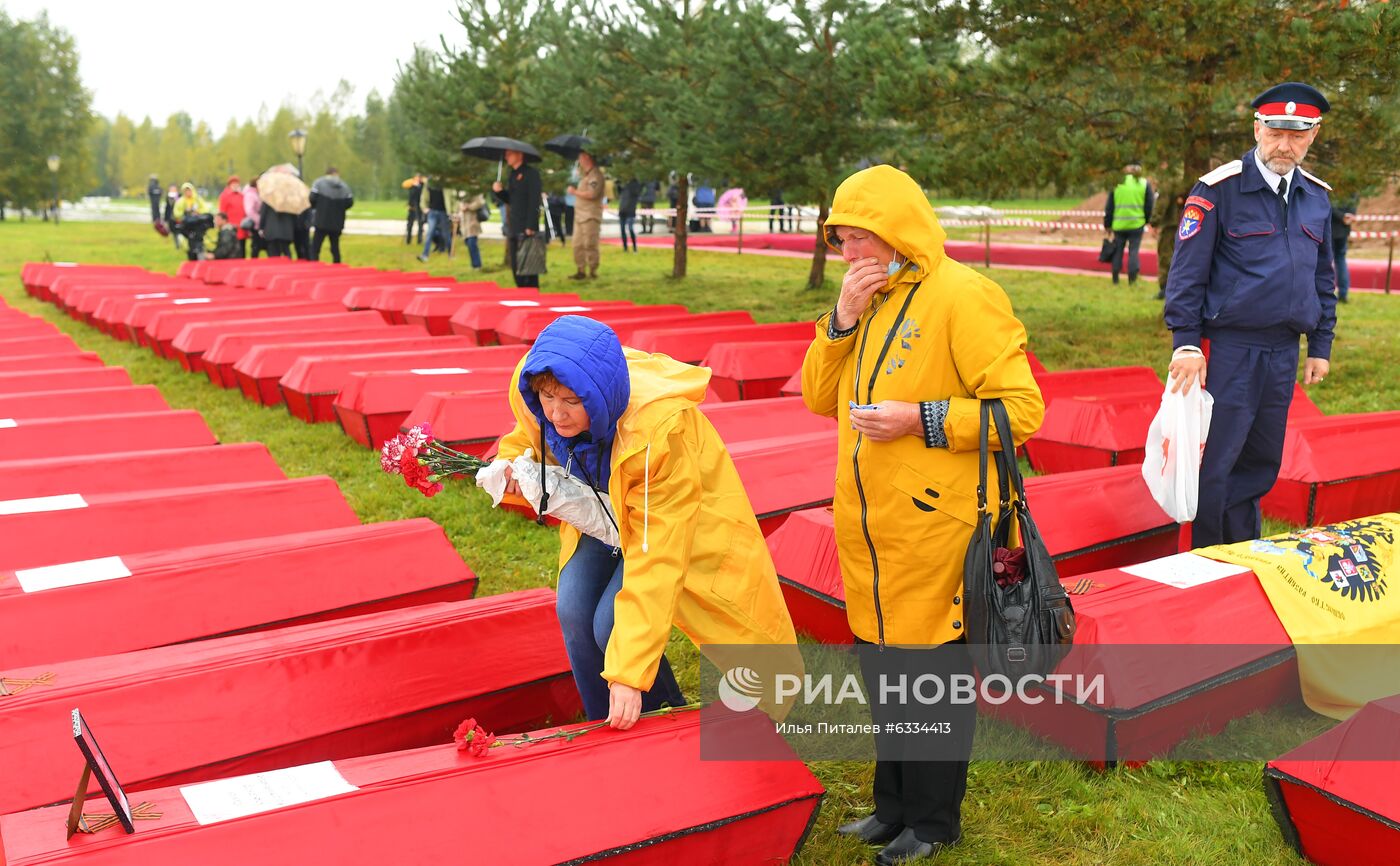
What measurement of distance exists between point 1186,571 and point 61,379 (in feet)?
24.9

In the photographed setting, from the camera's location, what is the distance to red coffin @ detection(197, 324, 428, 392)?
9781mm

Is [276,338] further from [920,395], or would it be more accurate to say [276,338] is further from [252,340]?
[920,395]

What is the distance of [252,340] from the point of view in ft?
32.7

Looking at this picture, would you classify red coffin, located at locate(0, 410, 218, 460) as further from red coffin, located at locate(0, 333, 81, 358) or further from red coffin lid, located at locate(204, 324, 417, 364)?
red coffin, located at locate(0, 333, 81, 358)

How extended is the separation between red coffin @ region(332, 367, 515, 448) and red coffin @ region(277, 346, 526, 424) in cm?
52

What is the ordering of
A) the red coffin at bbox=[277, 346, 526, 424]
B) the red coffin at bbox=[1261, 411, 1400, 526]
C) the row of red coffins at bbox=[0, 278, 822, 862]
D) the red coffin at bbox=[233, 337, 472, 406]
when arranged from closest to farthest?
the row of red coffins at bbox=[0, 278, 822, 862] → the red coffin at bbox=[1261, 411, 1400, 526] → the red coffin at bbox=[277, 346, 526, 424] → the red coffin at bbox=[233, 337, 472, 406]

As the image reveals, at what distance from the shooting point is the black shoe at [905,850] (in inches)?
120

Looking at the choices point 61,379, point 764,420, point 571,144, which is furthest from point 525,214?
point 764,420

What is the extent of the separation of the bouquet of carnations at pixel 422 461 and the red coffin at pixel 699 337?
18.2 ft

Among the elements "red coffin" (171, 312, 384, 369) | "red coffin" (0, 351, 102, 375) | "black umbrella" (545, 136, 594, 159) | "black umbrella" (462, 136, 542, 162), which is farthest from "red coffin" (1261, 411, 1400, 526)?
"black umbrella" (545, 136, 594, 159)

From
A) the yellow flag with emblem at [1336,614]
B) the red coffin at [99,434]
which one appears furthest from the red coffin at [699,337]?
the yellow flag with emblem at [1336,614]

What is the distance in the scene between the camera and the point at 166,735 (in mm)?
3172

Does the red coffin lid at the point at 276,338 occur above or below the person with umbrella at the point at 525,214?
below

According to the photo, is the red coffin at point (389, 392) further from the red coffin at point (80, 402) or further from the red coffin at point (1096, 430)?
the red coffin at point (1096, 430)
